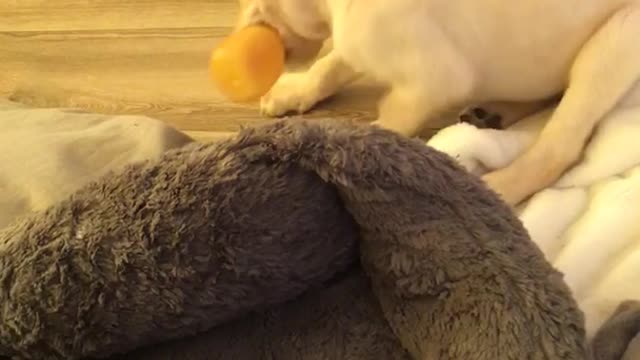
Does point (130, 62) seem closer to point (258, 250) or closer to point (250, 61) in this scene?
point (250, 61)

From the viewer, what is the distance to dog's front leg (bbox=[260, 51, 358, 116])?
1374 millimetres

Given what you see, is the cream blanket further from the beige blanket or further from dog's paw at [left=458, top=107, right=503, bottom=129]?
the beige blanket

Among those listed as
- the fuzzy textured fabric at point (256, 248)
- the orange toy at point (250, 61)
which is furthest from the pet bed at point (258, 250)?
the orange toy at point (250, 61)

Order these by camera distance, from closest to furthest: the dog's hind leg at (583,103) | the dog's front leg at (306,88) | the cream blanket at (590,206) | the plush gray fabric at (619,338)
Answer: the plush gray fabric at (619,338) → the cream blanket at (590,206) → the dog's hind leg at (583,103) → the dog's front leg at (306,88)

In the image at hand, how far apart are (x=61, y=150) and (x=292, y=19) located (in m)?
0.33

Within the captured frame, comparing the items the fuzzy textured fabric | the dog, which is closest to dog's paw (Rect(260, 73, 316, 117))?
the dog

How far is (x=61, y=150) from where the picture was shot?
1197mm

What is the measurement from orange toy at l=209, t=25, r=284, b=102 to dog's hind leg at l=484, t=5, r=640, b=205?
1.14 ft

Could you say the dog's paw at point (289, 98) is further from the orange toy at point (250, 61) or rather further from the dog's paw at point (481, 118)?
the dog's paw at point (481, 118)

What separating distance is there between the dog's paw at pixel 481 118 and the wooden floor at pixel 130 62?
15cm

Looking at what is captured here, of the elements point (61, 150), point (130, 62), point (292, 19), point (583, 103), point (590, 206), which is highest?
point (130, 62)

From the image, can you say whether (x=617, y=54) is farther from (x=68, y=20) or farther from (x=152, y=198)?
(x=68, y=20)

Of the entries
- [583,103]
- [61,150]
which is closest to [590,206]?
[583,103]

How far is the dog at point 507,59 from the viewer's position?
1.13m
